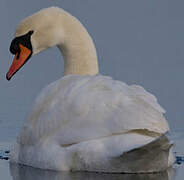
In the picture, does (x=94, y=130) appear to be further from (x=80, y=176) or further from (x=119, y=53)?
(x=119, y=53)

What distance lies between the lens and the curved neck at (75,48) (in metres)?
8.77

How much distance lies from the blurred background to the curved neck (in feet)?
2.62

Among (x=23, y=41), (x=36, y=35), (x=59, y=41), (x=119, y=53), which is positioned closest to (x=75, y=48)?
(x=59, y=41)

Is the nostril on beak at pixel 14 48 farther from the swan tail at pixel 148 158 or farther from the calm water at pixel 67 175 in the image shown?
the swan tail at pixel 148 158

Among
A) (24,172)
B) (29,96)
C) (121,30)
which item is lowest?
(24,172)

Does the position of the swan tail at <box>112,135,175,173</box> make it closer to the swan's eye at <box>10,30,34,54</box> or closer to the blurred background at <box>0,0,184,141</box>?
the blurred background at <box>0,0,184,141</box>

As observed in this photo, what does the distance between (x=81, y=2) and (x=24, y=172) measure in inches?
425

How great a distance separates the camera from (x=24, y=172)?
7.21 metres

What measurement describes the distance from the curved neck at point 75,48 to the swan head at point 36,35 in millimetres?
62

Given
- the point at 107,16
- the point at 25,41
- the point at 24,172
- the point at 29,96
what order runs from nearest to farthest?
the point at 24,172 → the point at 25,41 → the point at 29,96 → the point at 107,16

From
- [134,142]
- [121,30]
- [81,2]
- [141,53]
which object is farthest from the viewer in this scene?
[81,2]

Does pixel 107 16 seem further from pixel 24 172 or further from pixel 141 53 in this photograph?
pixel 24 172

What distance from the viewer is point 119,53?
532 inches

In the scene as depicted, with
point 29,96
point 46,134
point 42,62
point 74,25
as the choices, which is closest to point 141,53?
point 42,62
